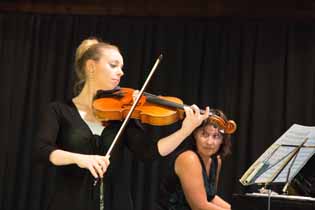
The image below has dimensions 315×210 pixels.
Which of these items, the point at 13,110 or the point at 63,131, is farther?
the point at 13,110

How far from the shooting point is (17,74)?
184 inches

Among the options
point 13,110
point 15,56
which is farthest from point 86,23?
point 13,110

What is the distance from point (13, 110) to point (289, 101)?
248 cm

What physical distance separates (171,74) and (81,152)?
254cm

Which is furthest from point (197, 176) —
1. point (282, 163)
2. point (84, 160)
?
point (84, 160)

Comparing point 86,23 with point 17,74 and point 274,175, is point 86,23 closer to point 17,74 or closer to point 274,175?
point 17,74

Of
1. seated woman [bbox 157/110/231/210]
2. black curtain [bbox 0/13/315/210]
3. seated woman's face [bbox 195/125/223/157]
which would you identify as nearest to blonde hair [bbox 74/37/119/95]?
seated woman [bbox 157/110/231/210]

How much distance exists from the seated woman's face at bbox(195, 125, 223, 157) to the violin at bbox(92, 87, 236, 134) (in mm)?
666

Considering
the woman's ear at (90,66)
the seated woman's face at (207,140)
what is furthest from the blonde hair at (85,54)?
the seated woman's face at (207,140)

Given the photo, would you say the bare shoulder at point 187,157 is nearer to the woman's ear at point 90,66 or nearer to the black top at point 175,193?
the black top at point 175,193

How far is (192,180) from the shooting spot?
9.62 ft

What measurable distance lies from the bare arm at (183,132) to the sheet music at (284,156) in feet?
1.16

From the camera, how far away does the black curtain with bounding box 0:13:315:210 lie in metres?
4.38

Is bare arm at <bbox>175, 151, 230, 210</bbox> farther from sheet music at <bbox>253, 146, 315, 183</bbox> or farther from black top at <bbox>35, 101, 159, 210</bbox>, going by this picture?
black top at <bbox>35, 101, 159, 210</bbox>
